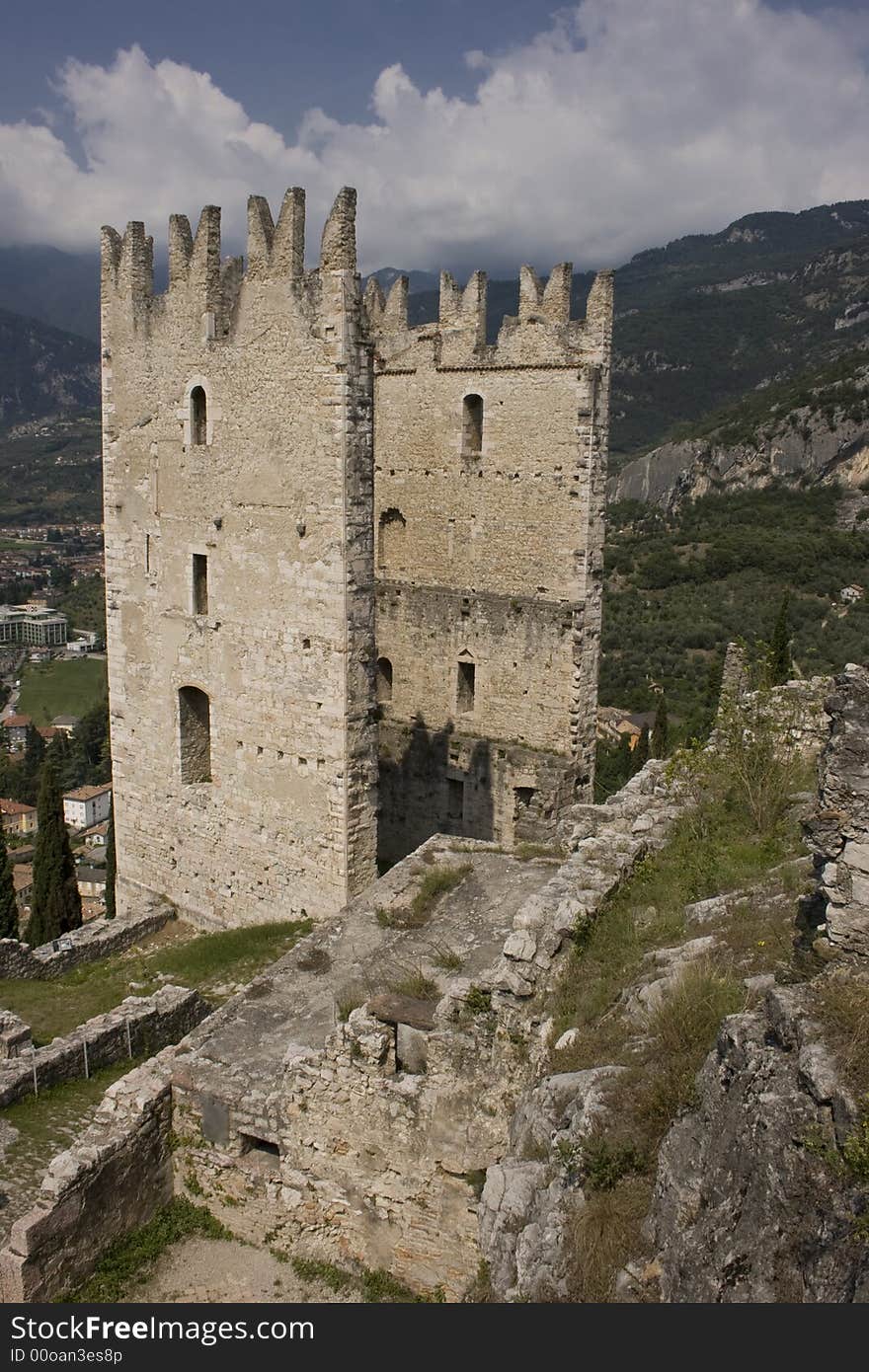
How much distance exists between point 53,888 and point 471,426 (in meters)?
14.5

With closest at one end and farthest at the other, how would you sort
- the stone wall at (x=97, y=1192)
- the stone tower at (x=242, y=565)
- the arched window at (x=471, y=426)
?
1. the stone wall at (x=97, y=1192)
2. the stone tower at (x=242, y=565)
3. the arched window at (x=471, y=426)

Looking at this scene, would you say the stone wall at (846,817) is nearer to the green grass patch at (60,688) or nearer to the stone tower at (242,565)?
the stone tower at (242,565)

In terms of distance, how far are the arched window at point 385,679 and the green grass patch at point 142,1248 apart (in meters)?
10.7

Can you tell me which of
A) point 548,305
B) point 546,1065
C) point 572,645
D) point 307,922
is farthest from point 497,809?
point 546,1065

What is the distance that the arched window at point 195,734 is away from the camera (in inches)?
540

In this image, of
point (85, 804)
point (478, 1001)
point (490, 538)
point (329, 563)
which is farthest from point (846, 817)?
point (85, 804)

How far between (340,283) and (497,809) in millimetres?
8766

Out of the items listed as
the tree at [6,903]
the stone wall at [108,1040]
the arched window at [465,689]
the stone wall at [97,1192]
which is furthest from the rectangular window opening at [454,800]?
the tree at [6,903]

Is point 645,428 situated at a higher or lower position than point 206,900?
higher

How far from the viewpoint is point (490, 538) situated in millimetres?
16609

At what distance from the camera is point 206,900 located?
539 inches

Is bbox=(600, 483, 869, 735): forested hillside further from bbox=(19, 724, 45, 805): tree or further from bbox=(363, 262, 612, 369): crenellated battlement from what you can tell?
bbox=(19, 724, 45, 805): tree

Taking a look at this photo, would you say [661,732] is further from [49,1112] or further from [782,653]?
[49,1112]

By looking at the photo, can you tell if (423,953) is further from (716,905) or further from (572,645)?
(572,645)
